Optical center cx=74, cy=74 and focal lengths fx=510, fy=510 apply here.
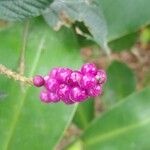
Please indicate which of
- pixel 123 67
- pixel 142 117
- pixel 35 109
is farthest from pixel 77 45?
pixel 123 67

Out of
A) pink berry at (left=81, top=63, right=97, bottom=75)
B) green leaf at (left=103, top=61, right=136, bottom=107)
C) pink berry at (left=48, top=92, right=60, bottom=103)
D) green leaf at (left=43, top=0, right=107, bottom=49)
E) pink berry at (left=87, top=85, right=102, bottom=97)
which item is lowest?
green leaf at (left=103, top=61, right=136, bottom=107)

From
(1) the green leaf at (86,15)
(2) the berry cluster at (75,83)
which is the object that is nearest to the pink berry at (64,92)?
(2) the berry cluster at (75,83)

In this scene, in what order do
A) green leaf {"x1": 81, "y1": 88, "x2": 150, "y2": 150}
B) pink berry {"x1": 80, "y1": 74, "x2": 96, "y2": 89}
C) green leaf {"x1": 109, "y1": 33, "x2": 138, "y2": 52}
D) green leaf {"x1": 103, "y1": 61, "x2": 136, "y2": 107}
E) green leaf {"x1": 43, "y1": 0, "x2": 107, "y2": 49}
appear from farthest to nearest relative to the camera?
green leaf {"x1": 103, "y1": 61, "x2": 136, "y2": 107}
green leaf {"x1": 109, "y1": 33, "x2": 138, "y2": 52}
green leaf {"x1": 81, "y1": 88, "x2": 150, "y2": 150}
green leaf {"x1": 43, "y1": 0, "x2": 107, "y2": 49}
pink berry {"x1": 80, "y1": 74, "x2": 96, "y2": 89}

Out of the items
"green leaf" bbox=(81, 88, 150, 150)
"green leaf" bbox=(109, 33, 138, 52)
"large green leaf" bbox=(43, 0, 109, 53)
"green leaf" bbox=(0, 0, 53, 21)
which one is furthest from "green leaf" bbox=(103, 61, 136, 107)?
"green leaf" bbox=(0, 0, 53, 21)

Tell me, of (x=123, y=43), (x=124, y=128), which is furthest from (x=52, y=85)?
(x=123, y=43)

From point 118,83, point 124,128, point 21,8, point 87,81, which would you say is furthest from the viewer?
point 118,83

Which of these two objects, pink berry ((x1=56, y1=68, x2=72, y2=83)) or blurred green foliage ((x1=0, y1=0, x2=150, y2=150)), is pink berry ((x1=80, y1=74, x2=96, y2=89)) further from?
blurred green foliage ((x1=0, y1=0, x2=150, y2=150))

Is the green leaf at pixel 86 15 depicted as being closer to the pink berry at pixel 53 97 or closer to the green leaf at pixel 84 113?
the pink berry at pixel 53 97

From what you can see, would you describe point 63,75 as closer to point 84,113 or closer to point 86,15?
point 86,15
